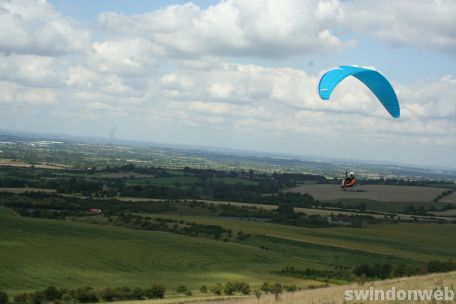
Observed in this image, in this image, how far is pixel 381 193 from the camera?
136125mm

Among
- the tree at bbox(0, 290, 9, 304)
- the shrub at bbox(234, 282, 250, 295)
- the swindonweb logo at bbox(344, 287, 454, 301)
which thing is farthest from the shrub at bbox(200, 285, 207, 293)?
the swindonweb logo at bbox(344, 287, 454, 301)

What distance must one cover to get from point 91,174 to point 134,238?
3733 inches

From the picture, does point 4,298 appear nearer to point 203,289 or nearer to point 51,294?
point 51,294

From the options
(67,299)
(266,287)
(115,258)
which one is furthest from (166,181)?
(67,299)

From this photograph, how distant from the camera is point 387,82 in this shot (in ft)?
91.5

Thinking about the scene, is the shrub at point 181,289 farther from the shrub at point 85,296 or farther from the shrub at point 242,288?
the shrub at point 85,296

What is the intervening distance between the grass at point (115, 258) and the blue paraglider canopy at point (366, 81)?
65.5ft

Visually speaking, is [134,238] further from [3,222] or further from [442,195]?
[442,195]

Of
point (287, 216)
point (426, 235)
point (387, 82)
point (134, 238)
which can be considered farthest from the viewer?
point (287, 216)

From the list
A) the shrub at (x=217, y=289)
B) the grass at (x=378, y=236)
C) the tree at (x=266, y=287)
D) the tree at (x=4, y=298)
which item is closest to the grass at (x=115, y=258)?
the tree at (x=266, y=287)

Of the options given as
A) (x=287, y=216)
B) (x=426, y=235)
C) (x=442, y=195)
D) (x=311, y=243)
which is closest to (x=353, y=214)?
(x=287, y=216)

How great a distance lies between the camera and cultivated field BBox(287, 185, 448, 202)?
420 ft

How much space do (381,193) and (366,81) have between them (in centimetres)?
11121

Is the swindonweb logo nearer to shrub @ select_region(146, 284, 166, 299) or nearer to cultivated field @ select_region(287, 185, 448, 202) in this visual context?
shrub @ select_region(146, 284, 166, 299)
